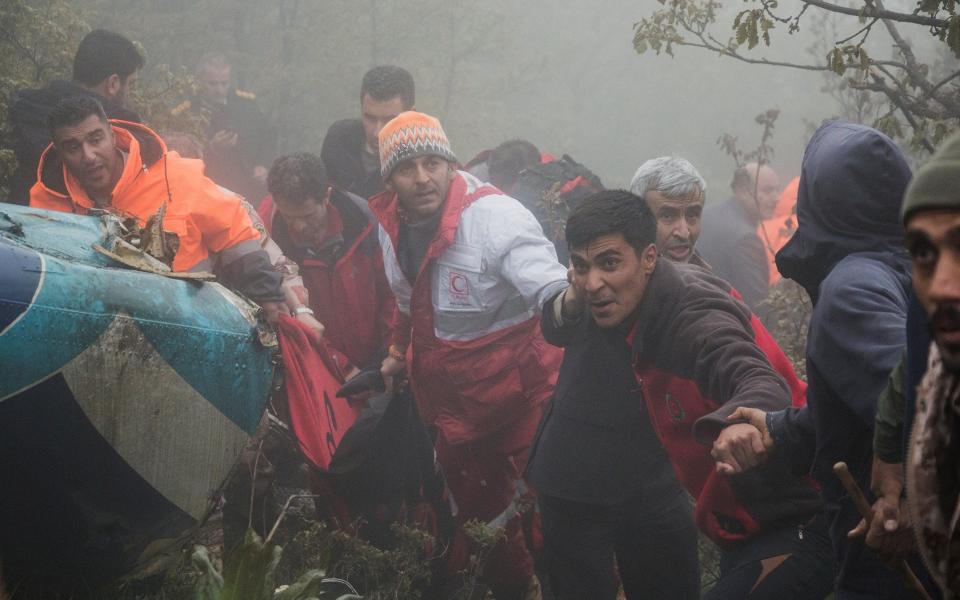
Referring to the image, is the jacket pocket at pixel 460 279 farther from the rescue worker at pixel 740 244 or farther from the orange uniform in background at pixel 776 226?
the orange uniform in background at pixel 776 226

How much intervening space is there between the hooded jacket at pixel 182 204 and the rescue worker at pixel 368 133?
1.36 meters

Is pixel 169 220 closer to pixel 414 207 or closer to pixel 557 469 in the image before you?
pixel 414 207

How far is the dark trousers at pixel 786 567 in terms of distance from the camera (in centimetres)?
299

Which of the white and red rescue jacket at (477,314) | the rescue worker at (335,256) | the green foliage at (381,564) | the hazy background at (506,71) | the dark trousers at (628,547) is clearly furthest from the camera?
the hazy background at (506,71)

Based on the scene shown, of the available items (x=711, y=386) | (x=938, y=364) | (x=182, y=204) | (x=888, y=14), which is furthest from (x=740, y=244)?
(x=938, y=364)

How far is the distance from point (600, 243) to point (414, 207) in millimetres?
1506

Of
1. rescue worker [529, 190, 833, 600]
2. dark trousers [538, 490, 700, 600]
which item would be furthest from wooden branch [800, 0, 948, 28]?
dark trousers [538, 490, 700, 600]

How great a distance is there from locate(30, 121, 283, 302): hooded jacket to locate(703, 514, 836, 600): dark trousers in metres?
2.79

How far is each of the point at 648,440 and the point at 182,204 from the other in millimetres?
2488

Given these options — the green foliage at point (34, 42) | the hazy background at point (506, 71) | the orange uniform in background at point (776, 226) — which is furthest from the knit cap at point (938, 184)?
the hazy background at point (506, 71)

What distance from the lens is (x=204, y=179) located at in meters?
4.96

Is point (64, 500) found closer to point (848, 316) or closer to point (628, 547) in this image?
point (628, 547)

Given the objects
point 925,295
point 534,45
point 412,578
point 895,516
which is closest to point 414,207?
point 412,578

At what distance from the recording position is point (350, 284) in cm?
560
